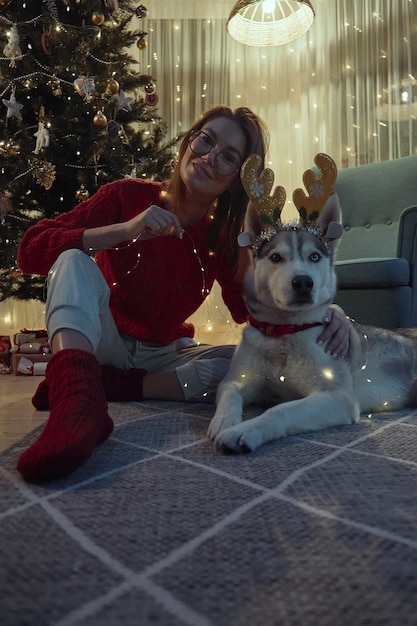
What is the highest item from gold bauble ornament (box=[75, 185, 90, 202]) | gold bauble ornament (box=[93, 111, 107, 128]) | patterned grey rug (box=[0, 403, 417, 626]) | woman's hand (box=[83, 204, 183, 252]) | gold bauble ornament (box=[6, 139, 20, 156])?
gold bauble ornament (box=[93, 111, 107, 128])

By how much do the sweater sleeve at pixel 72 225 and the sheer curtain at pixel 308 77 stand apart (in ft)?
8.73

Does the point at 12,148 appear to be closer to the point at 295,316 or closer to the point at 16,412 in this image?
the point at 16,412

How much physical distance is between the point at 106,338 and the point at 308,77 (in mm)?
4231

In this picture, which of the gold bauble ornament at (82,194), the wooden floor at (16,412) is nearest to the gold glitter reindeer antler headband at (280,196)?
the wooden floor at (16,412)

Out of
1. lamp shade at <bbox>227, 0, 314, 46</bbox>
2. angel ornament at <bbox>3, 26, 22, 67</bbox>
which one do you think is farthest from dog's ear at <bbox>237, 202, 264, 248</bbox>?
lamp shade at <bbox>227, 0, 314, 46</bbox>

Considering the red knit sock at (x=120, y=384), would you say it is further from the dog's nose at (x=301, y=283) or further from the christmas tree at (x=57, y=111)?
the christmas tree at (x=57, y=111)

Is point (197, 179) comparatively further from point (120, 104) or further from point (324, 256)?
point (120, 104)

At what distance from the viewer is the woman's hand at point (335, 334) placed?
4.80 feet

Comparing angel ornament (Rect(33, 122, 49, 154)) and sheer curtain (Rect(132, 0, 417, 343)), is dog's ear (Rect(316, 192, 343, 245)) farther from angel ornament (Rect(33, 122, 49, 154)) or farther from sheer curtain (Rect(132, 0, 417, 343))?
sheer curtain (Rect(132, 0, 417, 343))

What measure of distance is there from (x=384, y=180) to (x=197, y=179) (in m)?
2.27

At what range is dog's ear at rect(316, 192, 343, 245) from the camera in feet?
4.85

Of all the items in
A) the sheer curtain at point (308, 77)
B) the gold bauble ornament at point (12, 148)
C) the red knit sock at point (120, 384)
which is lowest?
the red knit sock at point (120, 384)

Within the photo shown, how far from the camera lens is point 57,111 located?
3.02 m

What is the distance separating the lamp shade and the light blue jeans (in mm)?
3442
